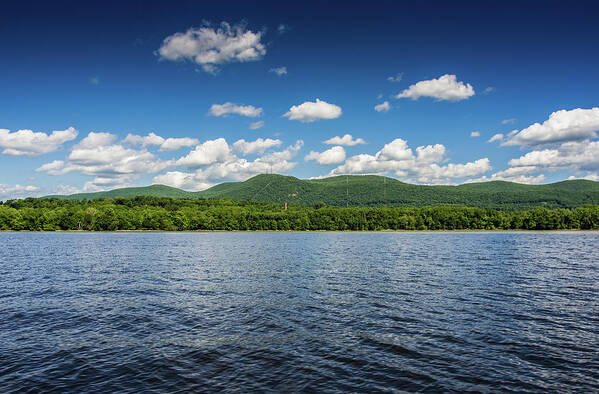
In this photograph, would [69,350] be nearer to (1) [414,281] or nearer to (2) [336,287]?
(2) [336,287]

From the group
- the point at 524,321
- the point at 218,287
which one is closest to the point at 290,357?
the point at 524,321

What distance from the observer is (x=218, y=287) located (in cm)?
3691

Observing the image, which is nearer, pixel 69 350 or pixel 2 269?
pixel 69 350

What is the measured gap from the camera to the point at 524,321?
24906 millimetres

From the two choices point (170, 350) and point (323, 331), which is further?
point (323, 331)

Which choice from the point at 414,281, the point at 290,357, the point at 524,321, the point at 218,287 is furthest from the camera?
Result: the point at 414,281

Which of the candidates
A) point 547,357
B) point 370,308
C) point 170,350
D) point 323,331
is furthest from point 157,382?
point 547,357

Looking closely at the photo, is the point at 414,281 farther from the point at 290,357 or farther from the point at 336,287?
the point at 290,357

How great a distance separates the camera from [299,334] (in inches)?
870

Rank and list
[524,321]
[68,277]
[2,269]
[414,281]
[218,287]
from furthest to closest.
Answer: [2,269]
[68,277]
[414,281]
[218,287]
[524,321]

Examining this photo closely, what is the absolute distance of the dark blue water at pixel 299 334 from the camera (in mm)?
16109

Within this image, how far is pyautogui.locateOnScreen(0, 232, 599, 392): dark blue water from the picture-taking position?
1611cm

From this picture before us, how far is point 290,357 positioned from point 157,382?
6.30m

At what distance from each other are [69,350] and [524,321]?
2812 cm
